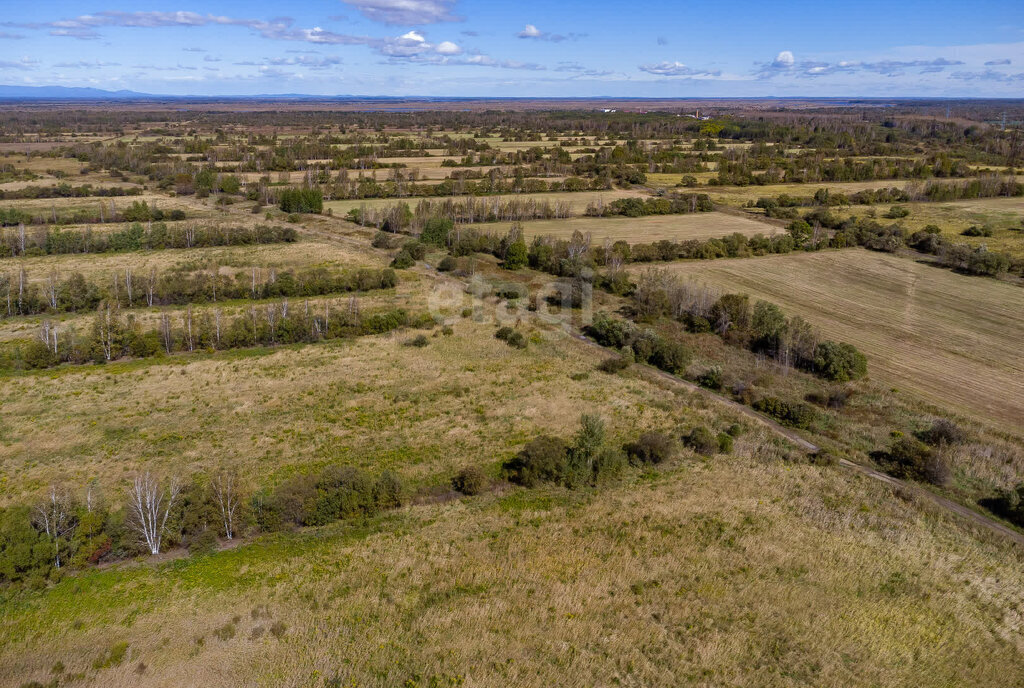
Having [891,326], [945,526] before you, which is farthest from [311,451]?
[891,326]

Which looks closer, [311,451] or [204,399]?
[311,451]

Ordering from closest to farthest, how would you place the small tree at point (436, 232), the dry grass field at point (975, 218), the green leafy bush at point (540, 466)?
1. the green leafy bush at point (540, 466)
2. the small tree at point (436, 232)
3. the dry grass field at point (975, 218)

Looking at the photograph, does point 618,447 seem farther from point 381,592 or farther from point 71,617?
point 71,617

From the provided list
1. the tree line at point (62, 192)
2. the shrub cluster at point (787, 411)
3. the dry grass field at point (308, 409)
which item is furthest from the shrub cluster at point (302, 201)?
the shrub cluster at point (787, 411)

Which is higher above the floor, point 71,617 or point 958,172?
point 958,172

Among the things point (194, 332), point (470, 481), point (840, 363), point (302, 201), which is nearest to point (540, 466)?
point (470, 481)

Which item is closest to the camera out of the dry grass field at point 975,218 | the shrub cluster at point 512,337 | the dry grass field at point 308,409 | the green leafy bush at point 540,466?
the green leafy bush at point 540,466

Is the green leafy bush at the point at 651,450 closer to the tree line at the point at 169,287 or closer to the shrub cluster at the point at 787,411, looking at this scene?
the shrub cluster at the point at 787,411
